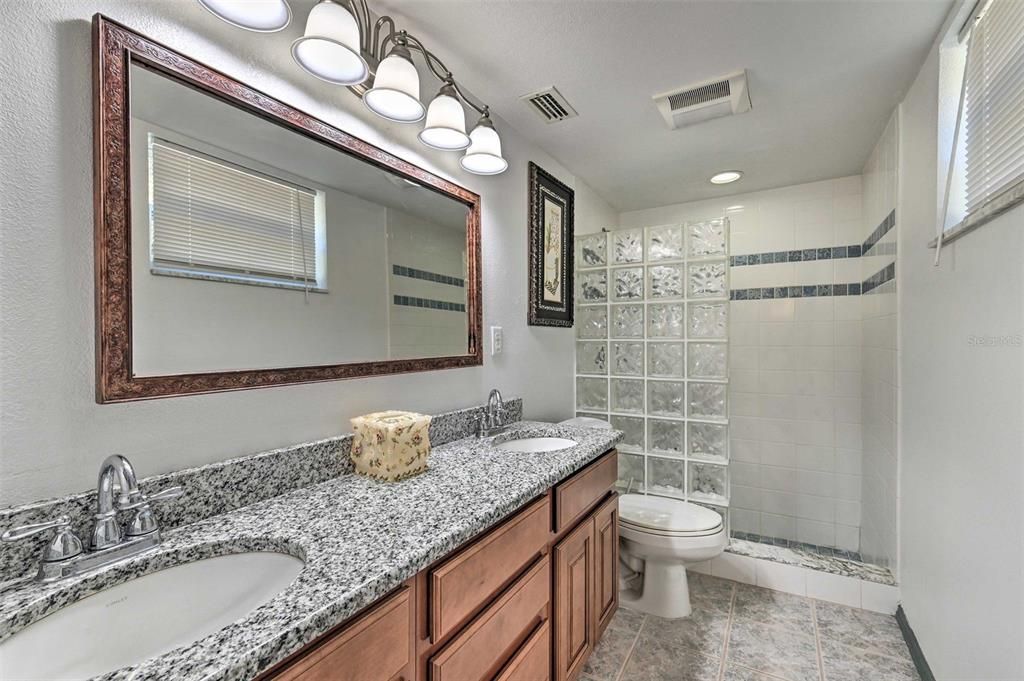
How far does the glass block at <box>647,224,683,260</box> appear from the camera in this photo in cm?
226

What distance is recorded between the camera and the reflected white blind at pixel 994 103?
101cm

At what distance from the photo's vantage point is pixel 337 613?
0.60 metres

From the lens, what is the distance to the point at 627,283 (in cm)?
243

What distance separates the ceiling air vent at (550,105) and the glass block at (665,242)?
765mm

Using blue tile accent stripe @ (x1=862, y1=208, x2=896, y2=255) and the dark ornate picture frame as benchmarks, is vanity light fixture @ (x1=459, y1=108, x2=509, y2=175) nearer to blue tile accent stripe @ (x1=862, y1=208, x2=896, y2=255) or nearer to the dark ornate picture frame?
the dark ornate picture frame

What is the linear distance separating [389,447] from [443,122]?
967 mm

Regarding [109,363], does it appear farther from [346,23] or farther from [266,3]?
[346,23]

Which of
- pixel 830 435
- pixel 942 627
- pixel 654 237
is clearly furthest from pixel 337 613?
pixel 830 435

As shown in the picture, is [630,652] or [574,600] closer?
[574,600]

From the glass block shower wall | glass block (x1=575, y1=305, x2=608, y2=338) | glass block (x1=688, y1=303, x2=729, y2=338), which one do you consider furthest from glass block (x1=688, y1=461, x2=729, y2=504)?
glass block (x1=575, y1=305, x2=608, y2=338)

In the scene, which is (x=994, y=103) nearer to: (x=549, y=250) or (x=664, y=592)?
(x=549, y=250)

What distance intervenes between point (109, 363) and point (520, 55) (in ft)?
4.80

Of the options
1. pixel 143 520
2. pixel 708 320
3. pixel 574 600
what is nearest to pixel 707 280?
pixel 708 320

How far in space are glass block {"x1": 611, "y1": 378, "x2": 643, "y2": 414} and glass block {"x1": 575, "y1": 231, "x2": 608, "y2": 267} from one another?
2.28 feet
